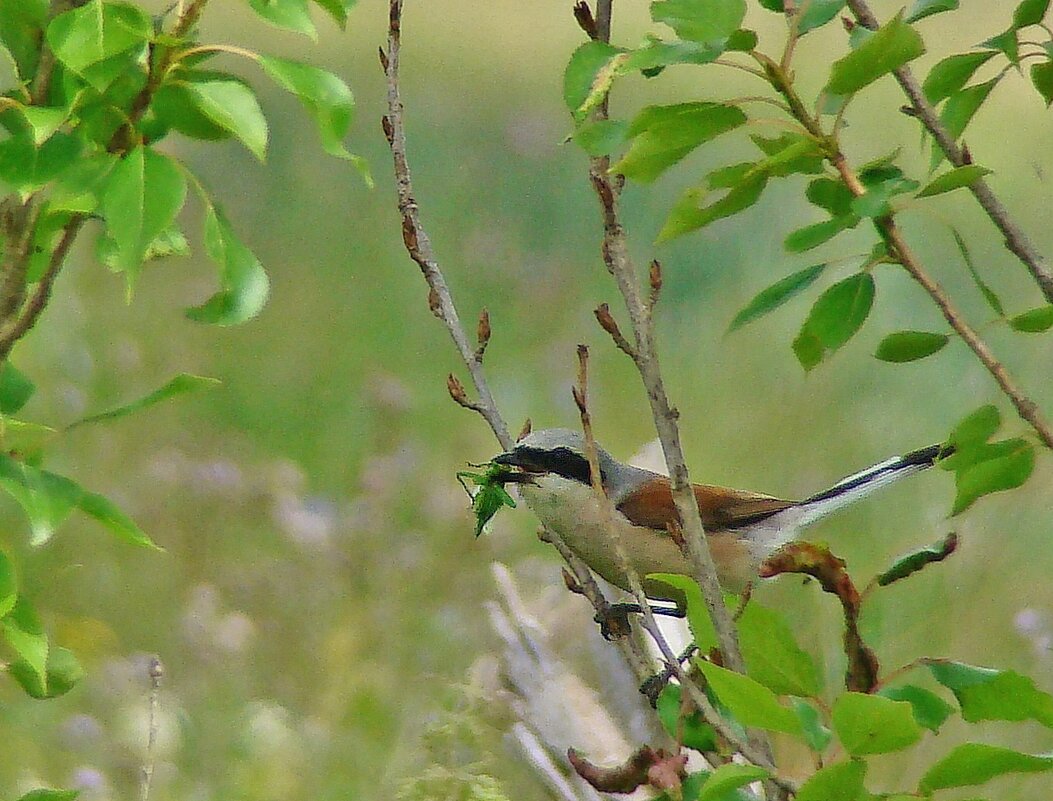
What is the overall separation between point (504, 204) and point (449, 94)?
0.58 feet

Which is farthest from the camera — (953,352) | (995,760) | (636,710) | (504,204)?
(504,204)

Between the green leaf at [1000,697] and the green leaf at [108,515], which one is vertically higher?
the green leaf at [1000,697]

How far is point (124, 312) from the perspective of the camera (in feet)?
5.35

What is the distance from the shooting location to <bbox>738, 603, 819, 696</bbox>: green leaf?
0.39 m

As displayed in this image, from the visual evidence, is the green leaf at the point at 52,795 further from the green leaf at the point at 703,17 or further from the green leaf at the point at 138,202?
the green leaf at the point at 703,17

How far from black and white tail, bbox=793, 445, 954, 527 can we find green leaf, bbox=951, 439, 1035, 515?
0.36 m

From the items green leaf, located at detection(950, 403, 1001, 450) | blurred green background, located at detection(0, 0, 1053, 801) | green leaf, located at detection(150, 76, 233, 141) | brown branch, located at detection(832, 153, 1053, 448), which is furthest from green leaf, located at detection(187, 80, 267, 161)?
blurred green background, located at detection(0, 0, 1053, 801)

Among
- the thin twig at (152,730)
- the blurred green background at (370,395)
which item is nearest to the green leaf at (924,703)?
the thin twig at (152,730)

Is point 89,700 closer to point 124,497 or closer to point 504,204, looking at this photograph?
point 124,497

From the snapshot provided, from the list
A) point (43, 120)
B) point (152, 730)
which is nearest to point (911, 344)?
point (43, 120)

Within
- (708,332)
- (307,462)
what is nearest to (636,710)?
(708,332)

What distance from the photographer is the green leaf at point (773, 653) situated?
392 millimetres

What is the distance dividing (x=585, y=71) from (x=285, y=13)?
11cm

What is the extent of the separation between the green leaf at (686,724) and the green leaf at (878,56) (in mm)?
243
